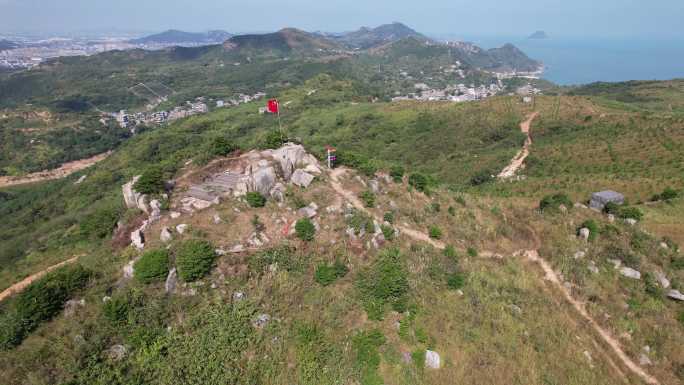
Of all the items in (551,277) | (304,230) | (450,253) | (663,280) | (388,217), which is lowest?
(551,277)

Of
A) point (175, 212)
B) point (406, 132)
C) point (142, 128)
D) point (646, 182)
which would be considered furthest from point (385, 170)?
point (142, 128)

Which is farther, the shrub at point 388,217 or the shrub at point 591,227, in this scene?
the shrub at point 591,227

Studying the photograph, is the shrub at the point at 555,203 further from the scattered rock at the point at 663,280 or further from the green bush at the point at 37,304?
the green bush at the point at 37,304

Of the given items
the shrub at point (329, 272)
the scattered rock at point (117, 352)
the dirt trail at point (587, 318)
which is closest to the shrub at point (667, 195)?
the dirt trail at point (587, 318)

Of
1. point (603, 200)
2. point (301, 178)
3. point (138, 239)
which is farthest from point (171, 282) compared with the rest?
point (603, 200)

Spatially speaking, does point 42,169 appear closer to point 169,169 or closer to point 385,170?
point 169,169

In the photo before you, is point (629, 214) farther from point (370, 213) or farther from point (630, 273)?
point (370, 213)
